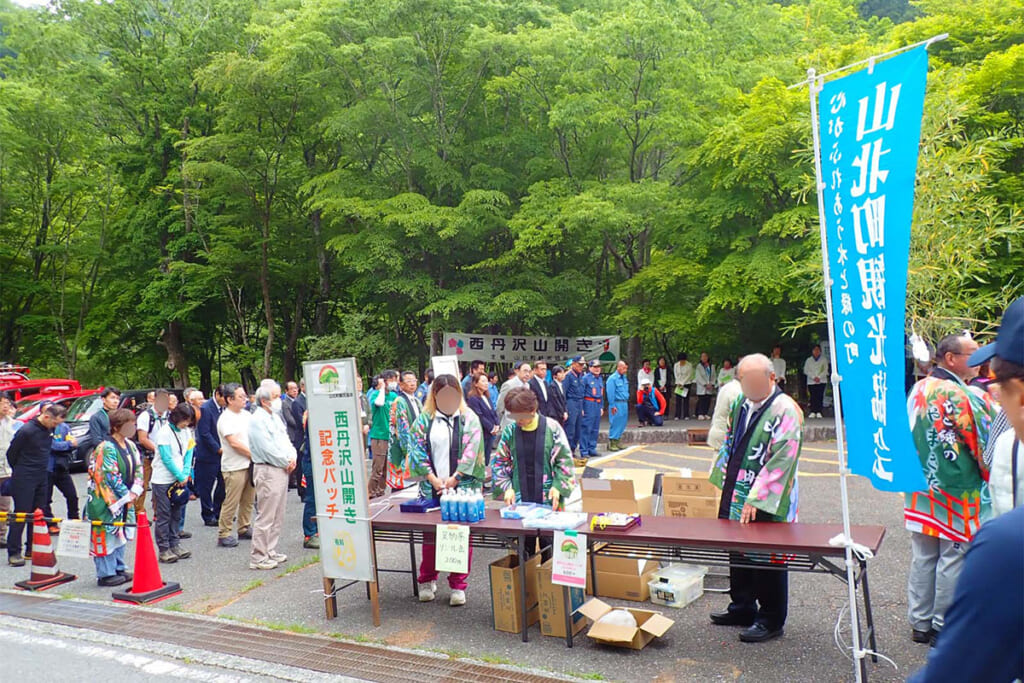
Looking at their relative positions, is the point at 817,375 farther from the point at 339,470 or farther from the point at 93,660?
the point at 93,660

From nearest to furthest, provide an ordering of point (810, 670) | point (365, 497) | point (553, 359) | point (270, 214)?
point (810, 670), point (365, 497), point (553, 359), point (270, 214)

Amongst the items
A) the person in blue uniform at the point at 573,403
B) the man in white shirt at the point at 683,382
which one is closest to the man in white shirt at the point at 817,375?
the man in white shirt at the point at 683,382

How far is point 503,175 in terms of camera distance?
21.0 m

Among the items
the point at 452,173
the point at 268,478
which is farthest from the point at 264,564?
the point at 452,173

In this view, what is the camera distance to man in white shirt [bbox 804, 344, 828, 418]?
17.9 metres

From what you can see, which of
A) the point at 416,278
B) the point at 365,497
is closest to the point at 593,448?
the point at 416,278

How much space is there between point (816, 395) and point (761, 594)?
46.9 feet

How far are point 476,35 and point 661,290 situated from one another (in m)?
8.38

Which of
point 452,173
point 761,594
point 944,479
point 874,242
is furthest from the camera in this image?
point 452,173

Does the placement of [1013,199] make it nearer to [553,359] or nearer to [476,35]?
[553,359]

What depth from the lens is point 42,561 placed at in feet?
25.5

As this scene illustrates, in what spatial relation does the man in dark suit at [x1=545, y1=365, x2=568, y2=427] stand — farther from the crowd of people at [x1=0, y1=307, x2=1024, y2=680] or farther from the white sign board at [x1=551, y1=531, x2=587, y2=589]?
the white sign board at [x1=551, y1=531, x2=587, y2=589]

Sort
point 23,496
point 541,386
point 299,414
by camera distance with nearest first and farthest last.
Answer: point 23,496
point 299,414
point 541,386

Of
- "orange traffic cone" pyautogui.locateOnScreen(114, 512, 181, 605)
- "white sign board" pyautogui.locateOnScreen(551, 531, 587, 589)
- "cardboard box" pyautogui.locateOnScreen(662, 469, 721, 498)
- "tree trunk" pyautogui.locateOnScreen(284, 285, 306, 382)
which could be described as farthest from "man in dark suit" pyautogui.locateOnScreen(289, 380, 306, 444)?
"tree trunk" pyautogui.locateOnScreen(284, 285, 306, 382)
